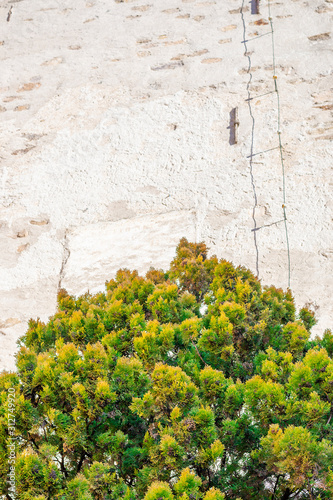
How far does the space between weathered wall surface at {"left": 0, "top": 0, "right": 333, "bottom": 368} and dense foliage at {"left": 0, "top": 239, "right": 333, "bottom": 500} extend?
1282 millimetres

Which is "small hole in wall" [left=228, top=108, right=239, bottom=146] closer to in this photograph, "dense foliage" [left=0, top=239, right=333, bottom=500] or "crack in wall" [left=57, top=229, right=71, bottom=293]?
"crack in wall" [left=57, top=229, right=71, bottom=293]

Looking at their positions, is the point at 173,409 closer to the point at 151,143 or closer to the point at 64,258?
the point at 64,258

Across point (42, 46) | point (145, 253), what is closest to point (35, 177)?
point (145, 253)

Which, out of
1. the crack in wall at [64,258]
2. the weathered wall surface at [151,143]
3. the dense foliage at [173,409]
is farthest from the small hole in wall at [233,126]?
the dense foliage at [173,409]

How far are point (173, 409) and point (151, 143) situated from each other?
10.9 ft

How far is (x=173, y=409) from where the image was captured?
1.76 meters

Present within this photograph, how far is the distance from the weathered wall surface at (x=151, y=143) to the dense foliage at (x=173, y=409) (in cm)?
128

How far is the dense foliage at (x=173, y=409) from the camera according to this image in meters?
1.64

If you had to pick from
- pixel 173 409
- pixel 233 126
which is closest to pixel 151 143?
pixel 233 126

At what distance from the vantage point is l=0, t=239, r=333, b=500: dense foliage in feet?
5.39

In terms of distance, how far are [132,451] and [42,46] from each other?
5.15 metres

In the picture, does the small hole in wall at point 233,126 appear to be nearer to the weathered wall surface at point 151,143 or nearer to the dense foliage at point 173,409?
the weathered wall surface at point 151,143

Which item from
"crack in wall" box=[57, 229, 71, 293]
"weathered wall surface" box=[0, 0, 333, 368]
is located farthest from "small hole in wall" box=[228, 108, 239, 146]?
"crack in wall" box=[57, 229, 71, 293]

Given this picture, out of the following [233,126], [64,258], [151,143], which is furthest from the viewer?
[151,143]
